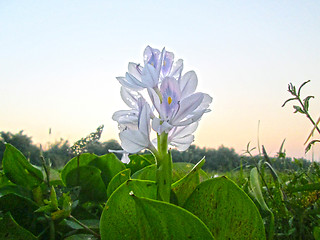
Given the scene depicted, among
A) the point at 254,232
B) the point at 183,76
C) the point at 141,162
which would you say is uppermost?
the point at 183,76

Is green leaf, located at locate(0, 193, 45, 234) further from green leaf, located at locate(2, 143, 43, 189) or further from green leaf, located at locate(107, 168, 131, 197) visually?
green leaf, located at locate(107, 168, 131, 197)

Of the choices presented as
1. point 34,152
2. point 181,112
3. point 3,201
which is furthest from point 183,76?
point 34,152

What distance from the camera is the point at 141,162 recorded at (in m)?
1.10

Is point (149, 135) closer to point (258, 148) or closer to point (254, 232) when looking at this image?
point (254, 232)

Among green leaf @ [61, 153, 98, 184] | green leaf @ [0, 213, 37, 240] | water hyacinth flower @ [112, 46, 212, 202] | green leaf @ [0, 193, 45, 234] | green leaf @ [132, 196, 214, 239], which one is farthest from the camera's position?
green leaf @ [61, 153, 98, 184]

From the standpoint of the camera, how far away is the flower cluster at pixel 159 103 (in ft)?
2.20

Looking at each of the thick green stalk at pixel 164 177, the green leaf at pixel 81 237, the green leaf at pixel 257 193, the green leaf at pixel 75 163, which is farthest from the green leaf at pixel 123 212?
the green leaf at pixel 75 163

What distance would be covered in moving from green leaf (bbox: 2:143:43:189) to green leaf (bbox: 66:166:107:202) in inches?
3.6

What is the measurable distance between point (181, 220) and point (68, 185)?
0.58 metres

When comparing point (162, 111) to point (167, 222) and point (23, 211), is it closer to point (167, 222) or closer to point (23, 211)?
point (167, 222)

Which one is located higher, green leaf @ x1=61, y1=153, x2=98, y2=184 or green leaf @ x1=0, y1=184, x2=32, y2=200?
green leaf @ x1=61, y1=153, x2=98, y2=184

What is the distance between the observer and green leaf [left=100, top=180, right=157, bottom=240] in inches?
25.3

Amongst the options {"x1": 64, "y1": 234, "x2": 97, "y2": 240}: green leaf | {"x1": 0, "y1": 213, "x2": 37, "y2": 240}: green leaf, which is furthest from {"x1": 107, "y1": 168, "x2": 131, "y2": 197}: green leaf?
{"x1": 0, "y1": 213, "x2": 37, "y2": 240}: green leaf

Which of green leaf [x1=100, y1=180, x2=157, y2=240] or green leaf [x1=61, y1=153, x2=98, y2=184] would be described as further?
green leaf [x1=61, y1=153, x2=98, y2=184]
